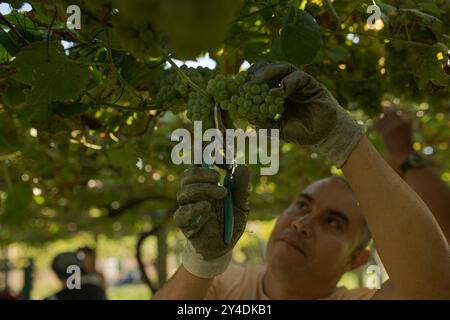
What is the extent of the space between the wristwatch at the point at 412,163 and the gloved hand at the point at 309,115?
5.58 feet

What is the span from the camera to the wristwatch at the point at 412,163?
2914mm

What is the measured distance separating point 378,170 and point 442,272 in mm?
336

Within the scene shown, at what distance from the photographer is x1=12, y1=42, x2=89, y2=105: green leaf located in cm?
133

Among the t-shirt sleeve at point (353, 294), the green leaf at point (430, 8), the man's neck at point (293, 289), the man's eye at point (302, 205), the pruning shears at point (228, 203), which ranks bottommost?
the t-shirt sleeve at point (353, 294)

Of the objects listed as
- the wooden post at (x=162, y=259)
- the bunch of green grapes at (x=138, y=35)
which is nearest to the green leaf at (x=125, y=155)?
the bunch of green grapes at (x=138, y=35)

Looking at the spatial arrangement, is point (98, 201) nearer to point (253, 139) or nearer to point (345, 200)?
point (345, 200)

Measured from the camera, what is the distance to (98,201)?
18.3 feet

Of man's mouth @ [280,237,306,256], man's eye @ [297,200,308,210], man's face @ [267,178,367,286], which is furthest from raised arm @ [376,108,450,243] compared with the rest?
man's mouth @ [280,237,306,256]

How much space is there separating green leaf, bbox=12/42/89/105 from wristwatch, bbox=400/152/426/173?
2.12 metres

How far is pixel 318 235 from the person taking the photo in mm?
2551

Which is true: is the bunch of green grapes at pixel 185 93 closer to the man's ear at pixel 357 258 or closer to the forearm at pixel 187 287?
the forearm at pixel 187 287

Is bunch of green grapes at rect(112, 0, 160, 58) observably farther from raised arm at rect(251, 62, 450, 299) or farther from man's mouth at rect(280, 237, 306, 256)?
→ man's mouth at rect(280, 237, 306, 256)

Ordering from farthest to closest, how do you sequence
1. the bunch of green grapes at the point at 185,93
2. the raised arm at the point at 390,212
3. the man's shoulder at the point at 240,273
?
1. the man's shoulder at the point at 240,273
2. the raised arm at the point at 390,212
3. the bunch of green grapes at the point at 185,93

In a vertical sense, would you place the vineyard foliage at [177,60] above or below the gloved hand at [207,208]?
above
